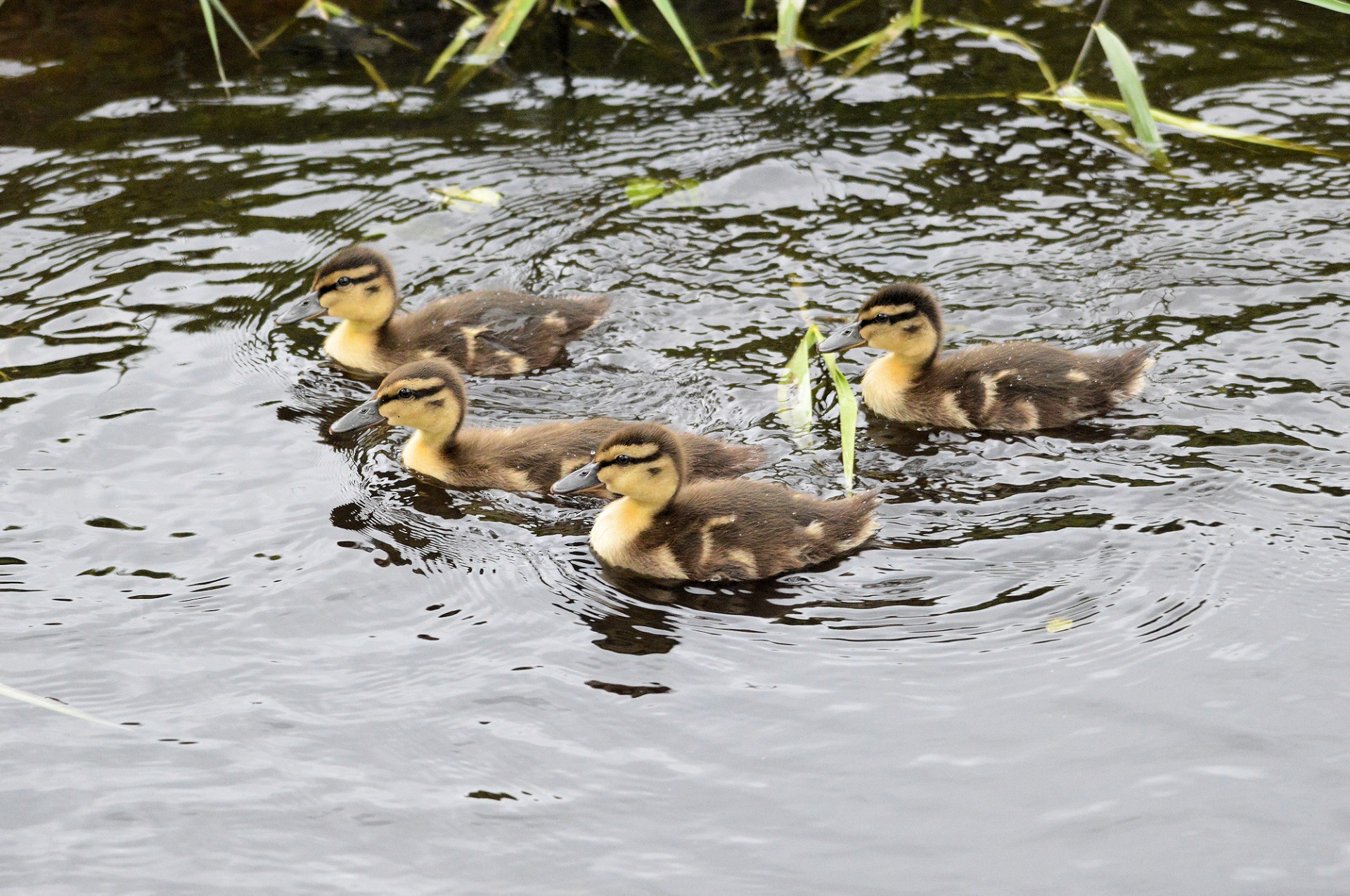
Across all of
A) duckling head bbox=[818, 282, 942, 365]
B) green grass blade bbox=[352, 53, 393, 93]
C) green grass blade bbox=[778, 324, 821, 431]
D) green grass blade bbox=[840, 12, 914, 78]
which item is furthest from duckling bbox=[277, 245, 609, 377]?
green grass blade bbox=[840, 12, 914, 78]

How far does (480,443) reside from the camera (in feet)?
17.2

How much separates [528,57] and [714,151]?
1630 millimetres

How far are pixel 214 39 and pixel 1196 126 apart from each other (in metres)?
4.70

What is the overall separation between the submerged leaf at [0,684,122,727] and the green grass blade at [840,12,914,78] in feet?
17.3

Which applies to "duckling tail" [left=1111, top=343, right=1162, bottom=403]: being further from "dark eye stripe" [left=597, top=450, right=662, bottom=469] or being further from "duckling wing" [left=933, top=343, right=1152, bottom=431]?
"dark eye stripe" [left=597, top=450, right=662, bottom=469]

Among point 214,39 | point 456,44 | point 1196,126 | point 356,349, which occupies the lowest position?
point 356,349

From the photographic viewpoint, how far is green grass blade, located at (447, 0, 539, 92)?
7555 millimetres

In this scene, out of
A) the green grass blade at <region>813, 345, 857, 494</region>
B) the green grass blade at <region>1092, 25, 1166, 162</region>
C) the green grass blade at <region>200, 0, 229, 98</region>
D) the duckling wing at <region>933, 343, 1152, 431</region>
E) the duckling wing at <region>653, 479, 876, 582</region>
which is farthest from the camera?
the green grass blade at <region>200, 0, 229, 98</region>

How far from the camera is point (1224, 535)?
4578 millimetres

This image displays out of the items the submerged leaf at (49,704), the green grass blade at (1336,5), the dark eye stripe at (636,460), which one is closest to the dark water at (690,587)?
the submerged leaf at (49,704)

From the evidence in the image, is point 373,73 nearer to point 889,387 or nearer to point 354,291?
point 354,291

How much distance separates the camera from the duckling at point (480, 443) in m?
5.10

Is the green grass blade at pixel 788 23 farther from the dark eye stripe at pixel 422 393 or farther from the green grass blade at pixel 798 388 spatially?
the dark eye stripe at pixel 422 393

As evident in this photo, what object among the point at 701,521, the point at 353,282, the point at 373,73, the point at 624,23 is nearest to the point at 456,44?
the point at 373,73
